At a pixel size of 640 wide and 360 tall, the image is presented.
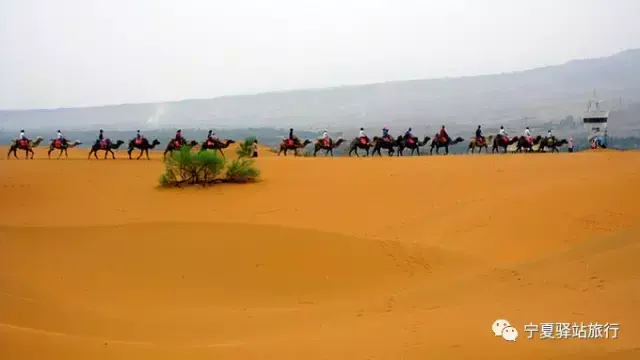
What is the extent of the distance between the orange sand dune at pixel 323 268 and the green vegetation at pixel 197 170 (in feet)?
2.70

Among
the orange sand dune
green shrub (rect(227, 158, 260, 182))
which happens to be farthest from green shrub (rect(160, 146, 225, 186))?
the orange sand dune

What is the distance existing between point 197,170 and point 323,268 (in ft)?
30.0

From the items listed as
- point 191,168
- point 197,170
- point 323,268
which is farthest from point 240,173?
point 323,268

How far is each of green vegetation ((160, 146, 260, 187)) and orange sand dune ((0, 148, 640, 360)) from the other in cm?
82

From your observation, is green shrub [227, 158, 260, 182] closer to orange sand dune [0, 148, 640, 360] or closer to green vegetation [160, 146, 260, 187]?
green vegetation [160, 146, 260, 187]

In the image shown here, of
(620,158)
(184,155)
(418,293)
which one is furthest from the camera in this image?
(620,158)

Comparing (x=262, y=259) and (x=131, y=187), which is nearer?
(x=262, y=259)

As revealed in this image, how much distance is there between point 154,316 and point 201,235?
3561 millimetres

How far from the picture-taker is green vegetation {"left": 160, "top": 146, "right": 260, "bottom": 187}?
18.1 m

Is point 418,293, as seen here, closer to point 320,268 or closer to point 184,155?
point 320,268

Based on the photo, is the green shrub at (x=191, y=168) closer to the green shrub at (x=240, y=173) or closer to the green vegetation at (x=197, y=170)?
the green vegetation at (x=197, y=170)

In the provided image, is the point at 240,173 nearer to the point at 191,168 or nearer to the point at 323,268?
the point at 191,168

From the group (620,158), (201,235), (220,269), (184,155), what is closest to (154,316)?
(220,269)

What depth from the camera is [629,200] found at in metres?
13.4
